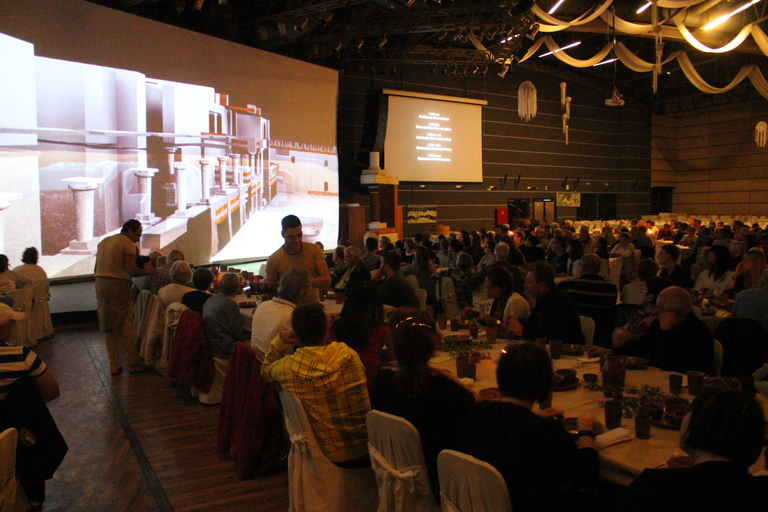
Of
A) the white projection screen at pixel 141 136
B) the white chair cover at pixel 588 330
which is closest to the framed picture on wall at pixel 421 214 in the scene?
the white projection screen at pixel 141 136

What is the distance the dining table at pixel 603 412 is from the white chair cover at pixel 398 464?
1.84 feet

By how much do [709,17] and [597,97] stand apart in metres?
11.4

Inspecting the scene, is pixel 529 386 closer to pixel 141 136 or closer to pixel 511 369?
pixel 511 369

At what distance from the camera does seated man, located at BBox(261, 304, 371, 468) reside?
2617 millimetres

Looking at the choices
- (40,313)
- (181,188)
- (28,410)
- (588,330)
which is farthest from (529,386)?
(181,188)

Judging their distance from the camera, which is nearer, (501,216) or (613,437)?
(613,437)

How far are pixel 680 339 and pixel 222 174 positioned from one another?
326 inches

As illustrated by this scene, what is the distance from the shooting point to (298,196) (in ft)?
38.7

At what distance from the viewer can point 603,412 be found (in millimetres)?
2381

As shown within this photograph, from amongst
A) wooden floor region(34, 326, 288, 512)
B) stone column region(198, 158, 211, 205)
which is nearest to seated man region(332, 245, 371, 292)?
wooden floor region(34, 326, 288, 512)

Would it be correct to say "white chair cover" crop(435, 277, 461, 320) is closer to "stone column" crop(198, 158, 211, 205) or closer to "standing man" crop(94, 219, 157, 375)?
"standing man" crop(94, 219, 157, 375)

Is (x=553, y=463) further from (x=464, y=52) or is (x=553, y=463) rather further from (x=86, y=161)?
(x=464, y=52)

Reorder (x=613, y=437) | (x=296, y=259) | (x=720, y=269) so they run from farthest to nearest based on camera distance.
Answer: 1. (x=720, y=269)
2. (x=296, y=259)
3. (x=613, y=437)

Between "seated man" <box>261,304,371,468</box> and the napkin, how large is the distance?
110 cm
